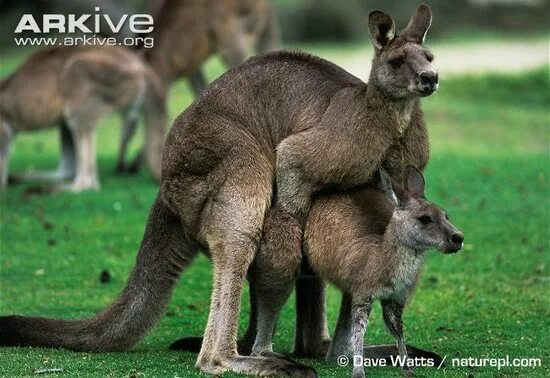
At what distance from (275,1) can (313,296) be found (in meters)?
23.3

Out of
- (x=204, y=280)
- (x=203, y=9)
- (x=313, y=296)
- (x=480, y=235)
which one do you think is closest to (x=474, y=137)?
(x=203, y=9)

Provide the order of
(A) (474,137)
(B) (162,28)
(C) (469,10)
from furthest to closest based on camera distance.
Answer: (C) (469,10), (A) (474,137), (B) (162,28)

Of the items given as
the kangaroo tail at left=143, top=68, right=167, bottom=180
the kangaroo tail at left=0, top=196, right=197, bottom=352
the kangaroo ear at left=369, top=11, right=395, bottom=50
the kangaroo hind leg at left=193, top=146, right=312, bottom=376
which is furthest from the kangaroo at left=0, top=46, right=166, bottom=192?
the kangaroo ear at left=369, top=11, right=395, bottom=50

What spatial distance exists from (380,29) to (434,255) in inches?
166

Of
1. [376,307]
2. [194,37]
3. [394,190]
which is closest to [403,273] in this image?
[394,190]

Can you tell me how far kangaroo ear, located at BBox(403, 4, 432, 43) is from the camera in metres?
7.15

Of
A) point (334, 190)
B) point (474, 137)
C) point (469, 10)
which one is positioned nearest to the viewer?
point (334, 190)

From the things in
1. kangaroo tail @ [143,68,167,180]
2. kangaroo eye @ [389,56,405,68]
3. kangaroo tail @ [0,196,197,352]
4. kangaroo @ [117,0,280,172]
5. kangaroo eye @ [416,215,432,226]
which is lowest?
kangaroo tail @ [0,196,197,352]

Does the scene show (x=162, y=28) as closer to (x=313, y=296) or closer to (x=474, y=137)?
(x=474, y=137)

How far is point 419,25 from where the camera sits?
23.6ft

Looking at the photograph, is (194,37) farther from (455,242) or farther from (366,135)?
(455,242)

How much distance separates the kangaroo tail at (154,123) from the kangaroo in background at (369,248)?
710 cm

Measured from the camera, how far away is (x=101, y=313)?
7625 millimetres

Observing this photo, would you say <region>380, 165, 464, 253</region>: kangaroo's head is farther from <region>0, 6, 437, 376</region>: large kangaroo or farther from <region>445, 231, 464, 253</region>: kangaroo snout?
<region>0, 6, 437, 376</region>: large kangaroo
